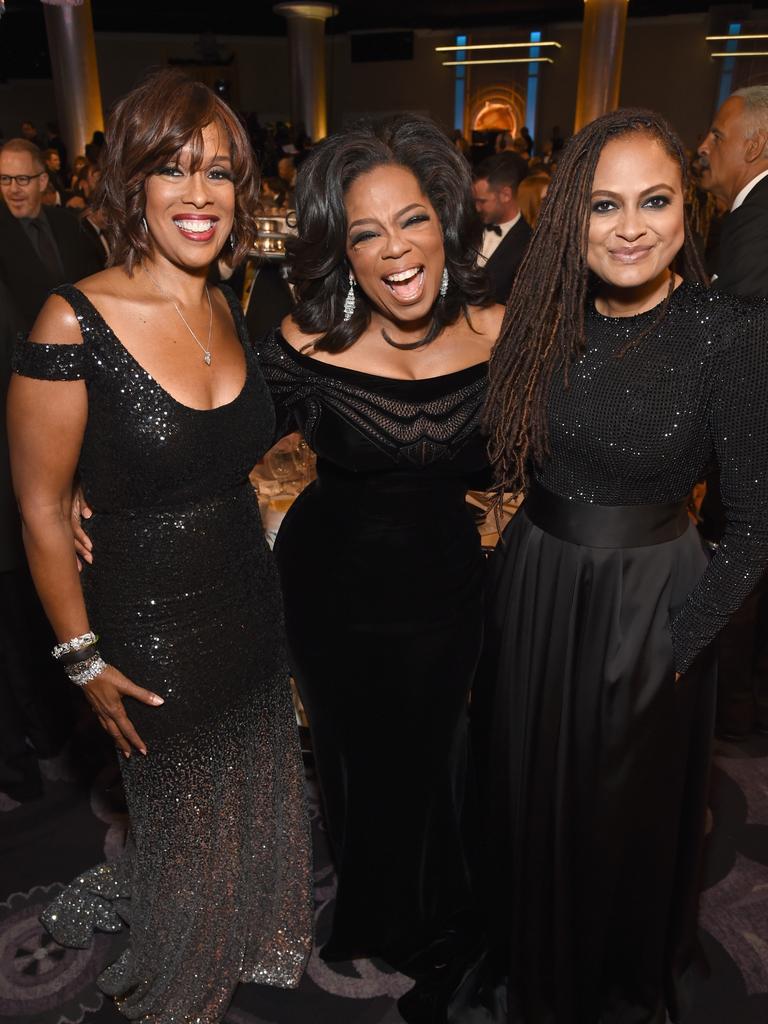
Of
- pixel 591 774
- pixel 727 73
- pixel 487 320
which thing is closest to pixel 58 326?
pixel 487 320

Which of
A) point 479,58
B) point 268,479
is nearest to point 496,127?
point 479,58

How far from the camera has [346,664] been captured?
190 cm

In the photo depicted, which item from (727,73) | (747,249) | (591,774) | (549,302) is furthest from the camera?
(727,73)

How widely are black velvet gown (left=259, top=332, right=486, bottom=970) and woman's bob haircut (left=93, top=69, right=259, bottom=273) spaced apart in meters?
0.44

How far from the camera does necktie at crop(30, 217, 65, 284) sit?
3.99 m

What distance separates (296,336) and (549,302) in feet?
2.04

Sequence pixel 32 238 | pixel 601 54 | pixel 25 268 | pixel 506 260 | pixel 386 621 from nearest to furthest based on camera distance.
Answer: pixel 386 621 → pixel 25 268 → pixel 32 238 → pixel 506 260 → pixel 601 54

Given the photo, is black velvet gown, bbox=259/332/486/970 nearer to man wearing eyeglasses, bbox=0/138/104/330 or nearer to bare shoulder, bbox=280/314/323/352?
bare shoulder, bbox=280/314/323/352

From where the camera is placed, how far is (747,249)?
2865 mm

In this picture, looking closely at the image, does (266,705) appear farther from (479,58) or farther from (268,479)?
(479,58)

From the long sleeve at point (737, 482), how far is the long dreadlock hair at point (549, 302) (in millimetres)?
163

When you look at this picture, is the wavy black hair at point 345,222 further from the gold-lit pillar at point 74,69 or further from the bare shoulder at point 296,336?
the gold-lit pillar at point 74,69

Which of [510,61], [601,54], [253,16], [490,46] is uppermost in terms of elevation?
[253,16]

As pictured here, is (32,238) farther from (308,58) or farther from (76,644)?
(308,58)
